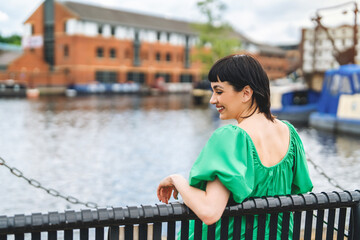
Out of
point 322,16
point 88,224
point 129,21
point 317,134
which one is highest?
point 129,21

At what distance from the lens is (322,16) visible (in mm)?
20969

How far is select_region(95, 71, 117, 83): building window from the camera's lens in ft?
167

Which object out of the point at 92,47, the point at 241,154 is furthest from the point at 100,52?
the point at 241,154

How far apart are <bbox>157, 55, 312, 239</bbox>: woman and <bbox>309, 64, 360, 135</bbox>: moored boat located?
15.8 m

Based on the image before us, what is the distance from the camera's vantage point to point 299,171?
2.17 metres

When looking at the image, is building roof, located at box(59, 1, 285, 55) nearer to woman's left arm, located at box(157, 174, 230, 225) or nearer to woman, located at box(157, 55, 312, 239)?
woman, located at box(157, 55, 312, 239)

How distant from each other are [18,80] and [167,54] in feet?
68.3

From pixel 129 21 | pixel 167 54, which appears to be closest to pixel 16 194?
pixel 129 21

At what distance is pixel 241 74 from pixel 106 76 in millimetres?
50708

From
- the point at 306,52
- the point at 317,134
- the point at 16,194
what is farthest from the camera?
the point at 306,52

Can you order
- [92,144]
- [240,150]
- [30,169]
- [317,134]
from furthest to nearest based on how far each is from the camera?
[317,134], [92,144], [30,169], [240,150]

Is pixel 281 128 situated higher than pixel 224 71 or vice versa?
pixel 224 71

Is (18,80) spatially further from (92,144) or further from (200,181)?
(200,181)

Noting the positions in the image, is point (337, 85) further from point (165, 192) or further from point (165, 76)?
point (165, 76)
